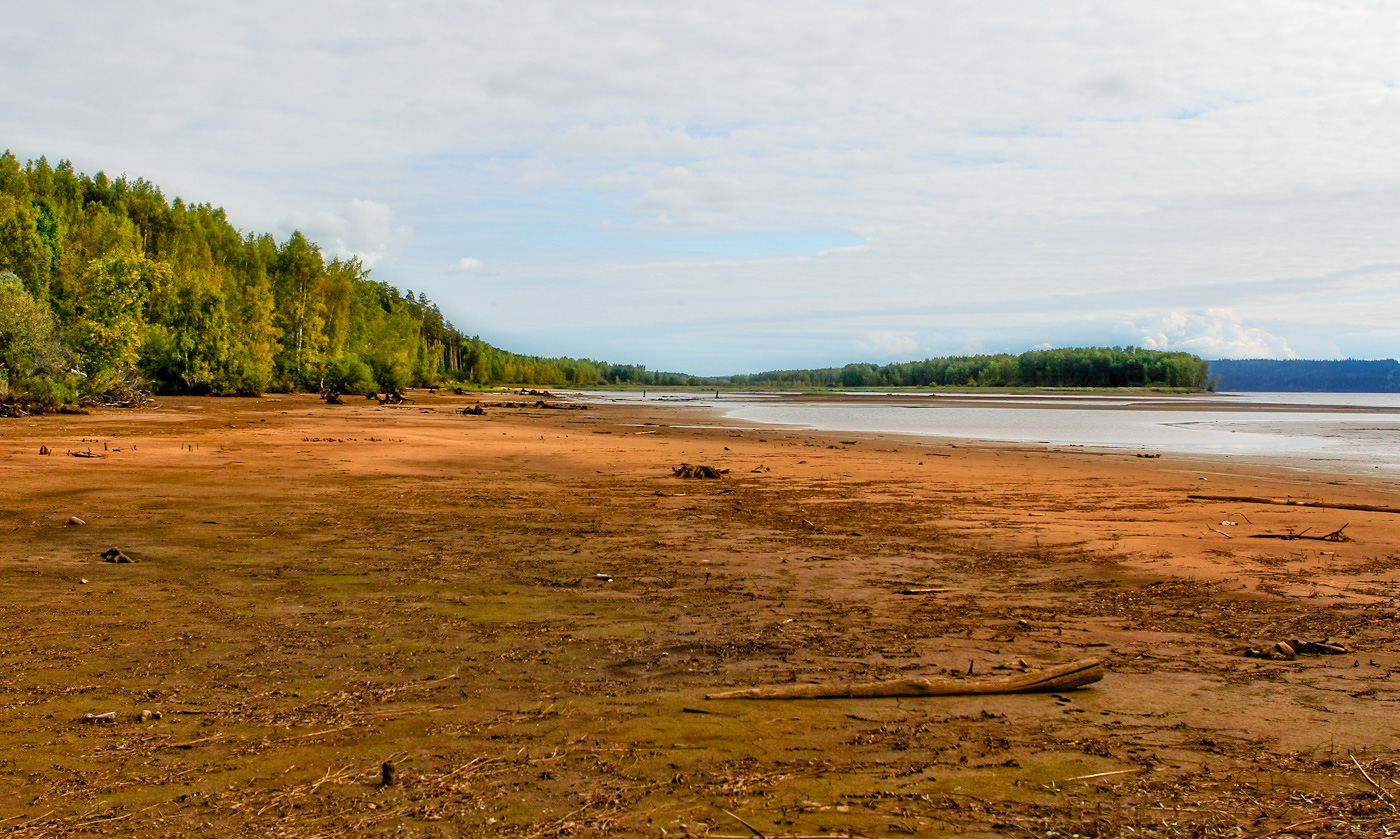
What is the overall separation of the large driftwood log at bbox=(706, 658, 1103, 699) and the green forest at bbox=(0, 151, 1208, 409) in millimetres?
34980

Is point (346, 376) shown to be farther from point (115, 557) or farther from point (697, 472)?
point (115, 557)

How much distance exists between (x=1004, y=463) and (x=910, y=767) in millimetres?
19156

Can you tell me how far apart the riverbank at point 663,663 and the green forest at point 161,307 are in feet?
89.7

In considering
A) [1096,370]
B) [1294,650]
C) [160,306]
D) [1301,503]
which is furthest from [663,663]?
[1096,370]

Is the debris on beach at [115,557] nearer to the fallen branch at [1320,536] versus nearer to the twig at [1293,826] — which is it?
the twig at [1293,826]

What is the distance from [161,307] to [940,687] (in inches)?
2374

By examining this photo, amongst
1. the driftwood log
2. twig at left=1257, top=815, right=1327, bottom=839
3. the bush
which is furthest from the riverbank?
the bush

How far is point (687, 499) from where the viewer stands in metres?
14.6

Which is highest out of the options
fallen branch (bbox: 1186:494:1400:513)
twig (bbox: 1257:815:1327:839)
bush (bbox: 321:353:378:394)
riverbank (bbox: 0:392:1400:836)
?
bush (bbox: 321:353:378:394)

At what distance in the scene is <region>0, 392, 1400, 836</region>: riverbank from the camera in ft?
12.5

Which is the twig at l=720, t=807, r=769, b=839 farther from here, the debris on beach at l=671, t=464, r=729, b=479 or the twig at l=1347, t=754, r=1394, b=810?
the debris on beach at l=671, t=464, r=729, b=479

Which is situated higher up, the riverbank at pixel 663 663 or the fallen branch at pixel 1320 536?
the fallen branch at pixel 1320 536

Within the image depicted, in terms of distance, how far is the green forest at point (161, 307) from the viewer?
112 feet

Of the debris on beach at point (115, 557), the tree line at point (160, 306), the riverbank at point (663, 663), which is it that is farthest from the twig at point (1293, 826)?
the tree line at point (160, 306)
